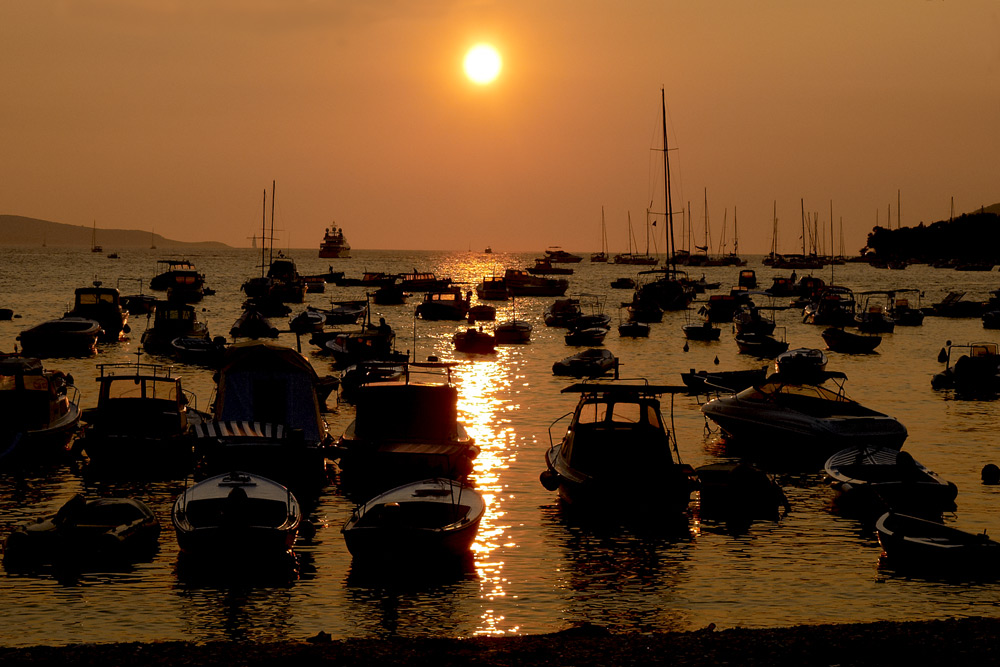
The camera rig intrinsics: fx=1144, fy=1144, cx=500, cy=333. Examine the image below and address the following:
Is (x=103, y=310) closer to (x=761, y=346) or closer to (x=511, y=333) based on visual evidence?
(x=511, y=333)

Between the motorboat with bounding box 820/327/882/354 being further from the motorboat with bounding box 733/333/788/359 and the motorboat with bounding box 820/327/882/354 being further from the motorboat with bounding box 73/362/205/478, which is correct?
the motorboat with bounding box 73/362/205/478

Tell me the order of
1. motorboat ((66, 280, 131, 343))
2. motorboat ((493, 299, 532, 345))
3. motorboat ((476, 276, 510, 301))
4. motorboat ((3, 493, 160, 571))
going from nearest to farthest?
motorboat ((3, 493, 160, 571))
motorboat ((66, 280, 131, 343))
motorboat ((493, 299, 532, 345))
motorboat ((476, 276, 510, 301))

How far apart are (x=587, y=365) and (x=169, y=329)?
Result: 31154mm

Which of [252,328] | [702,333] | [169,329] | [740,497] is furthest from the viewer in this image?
[702,333]

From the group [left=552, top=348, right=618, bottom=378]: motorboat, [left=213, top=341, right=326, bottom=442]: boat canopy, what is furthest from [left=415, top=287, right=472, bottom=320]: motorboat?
[left=213, top=341, right=326, bottom=442]: boat canopy

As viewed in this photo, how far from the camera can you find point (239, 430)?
34094 millimetres

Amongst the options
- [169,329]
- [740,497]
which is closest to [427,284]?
[169,329]

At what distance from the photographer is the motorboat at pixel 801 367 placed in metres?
45.6

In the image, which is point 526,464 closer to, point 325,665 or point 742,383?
point 742,383

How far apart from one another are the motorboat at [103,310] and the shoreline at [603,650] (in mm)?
76174

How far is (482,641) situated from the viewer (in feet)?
63.6

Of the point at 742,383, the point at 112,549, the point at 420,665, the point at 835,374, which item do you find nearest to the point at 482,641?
the point at 420,665

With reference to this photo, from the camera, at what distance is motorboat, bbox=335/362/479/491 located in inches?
1346

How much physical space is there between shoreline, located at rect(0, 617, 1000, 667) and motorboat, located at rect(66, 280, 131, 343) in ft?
250
